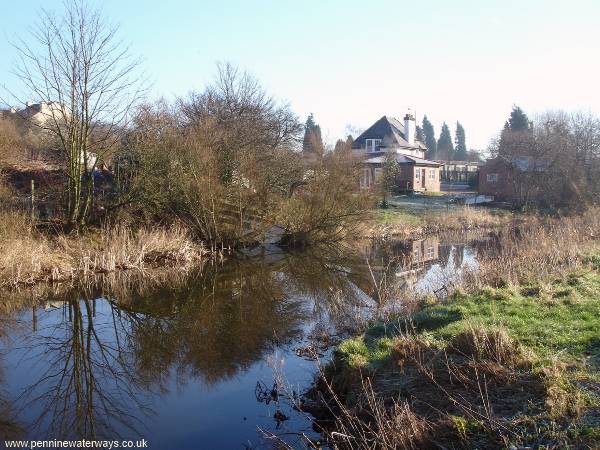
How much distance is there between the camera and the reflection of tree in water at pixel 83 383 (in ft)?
21.7

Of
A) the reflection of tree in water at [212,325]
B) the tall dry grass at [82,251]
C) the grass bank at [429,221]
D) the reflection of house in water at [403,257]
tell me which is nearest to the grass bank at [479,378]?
the reflection of tree in water at [212,325]

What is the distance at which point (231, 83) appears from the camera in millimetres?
37562

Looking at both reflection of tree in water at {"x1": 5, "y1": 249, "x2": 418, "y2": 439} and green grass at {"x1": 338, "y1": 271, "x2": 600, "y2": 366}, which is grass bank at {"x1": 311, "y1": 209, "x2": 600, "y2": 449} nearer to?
green grass at {"x1": 338, "y1": 271, "x2": 600, "y2": 366}

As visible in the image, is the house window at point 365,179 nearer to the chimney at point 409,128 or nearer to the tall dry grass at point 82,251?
the tall dry grass at point 82,251

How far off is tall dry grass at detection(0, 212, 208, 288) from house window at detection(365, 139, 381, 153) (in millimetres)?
37851

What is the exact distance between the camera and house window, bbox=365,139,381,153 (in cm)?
5475

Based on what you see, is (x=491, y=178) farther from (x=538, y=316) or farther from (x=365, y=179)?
(x=538, y=316)

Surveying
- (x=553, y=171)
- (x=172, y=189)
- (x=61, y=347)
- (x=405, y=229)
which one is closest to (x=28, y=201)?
(x=172, y=189)

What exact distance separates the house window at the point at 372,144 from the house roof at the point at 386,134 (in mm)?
403

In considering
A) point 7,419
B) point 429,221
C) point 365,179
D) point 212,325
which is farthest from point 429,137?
point 7,419

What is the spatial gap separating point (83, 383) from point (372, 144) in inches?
1956

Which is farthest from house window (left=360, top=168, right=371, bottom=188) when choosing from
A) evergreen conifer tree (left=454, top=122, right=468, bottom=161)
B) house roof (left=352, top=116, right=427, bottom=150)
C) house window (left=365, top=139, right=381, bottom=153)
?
evergreen conifer tree (left=454, top=122, right=468, bottom=161)

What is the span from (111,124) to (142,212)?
352 cm

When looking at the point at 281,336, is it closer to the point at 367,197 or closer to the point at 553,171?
the point at 367,197
